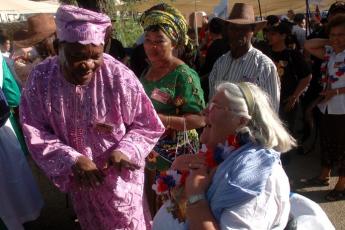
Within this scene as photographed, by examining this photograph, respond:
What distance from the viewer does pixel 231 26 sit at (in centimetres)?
356

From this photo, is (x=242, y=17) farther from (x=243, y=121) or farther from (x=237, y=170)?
(x=237, y=170)

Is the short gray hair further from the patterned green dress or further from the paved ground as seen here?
the paved ground

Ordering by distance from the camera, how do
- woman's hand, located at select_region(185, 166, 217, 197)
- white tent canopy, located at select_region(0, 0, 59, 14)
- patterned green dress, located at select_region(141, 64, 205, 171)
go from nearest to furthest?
woman's hand, located at select_region(185, 166, 217, 197) → patterned green dress, located at select_region(141, 64, 205, 171) → white tent canopy, located at select_region(0, 0, 59, 14)

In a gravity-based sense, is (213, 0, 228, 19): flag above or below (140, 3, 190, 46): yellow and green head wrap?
below

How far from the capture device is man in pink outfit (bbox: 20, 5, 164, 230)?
195 centimetres

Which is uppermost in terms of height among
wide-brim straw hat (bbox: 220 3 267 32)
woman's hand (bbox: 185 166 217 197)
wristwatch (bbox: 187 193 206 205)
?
wide-brim straw hat (bbox: 220 3 267 32)

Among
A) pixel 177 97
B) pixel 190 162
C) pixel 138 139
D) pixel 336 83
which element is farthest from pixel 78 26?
pixel 336 83

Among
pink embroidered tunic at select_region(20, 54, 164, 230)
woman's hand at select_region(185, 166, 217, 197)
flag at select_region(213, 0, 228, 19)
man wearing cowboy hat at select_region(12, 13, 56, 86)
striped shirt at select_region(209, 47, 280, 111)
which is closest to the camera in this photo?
woman's hand at select_region(185, 166, 217, 197)

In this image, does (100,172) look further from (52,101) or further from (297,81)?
(297,81)

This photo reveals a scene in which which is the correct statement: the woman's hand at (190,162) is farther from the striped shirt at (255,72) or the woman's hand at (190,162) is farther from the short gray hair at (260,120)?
the striped shirt at (255,72)

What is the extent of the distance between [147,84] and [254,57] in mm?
1053

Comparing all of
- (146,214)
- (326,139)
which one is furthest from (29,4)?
(146,214)

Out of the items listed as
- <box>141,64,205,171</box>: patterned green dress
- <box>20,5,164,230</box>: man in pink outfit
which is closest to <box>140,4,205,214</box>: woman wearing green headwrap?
<box>141,64,205,171</box>: patterned green dress

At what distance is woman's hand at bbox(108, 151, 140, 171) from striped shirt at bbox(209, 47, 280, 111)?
1.43m
